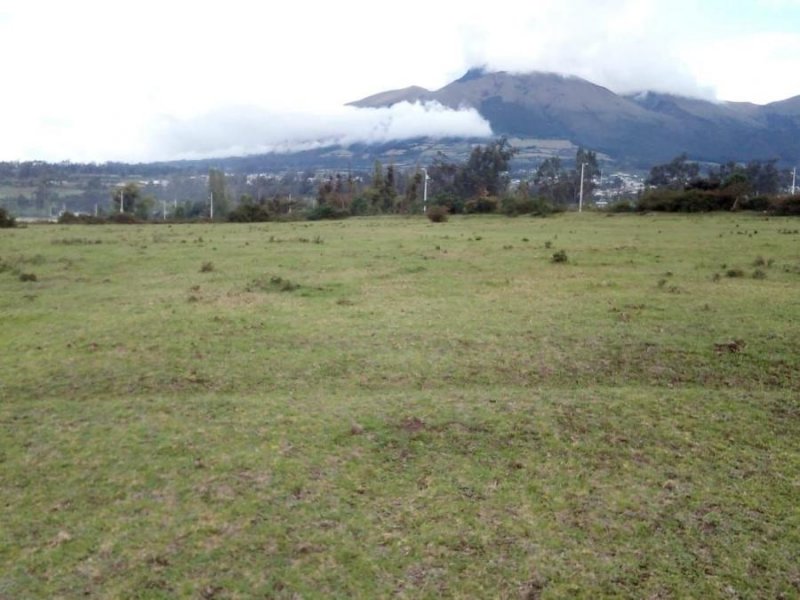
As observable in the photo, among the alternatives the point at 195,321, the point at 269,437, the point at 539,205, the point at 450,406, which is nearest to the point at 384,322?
the point at 195,321

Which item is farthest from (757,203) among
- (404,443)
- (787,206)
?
(404,443)

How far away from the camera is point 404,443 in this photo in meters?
7.58

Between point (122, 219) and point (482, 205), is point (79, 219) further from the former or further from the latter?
point (482, 205)

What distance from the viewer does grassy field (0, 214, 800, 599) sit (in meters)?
5.32

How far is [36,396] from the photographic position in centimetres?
945

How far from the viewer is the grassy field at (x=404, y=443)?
5320mm

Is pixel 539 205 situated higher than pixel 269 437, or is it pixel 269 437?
pixel 539 205

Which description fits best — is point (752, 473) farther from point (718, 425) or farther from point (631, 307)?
point (631, 307)

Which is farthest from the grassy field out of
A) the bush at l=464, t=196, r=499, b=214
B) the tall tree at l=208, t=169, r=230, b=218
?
the tall tree at l=208, t=169, r=230, b=218

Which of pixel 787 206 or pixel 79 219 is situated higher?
pixel 787 206

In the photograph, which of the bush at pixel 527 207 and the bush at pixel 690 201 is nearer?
the bush at pixel 690 201

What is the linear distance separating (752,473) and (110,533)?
251 inches

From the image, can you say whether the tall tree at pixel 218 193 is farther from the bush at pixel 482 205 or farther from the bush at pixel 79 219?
the bush at pixel 482 205

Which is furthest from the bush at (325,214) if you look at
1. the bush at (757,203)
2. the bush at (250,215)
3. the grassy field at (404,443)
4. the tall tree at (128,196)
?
the grassy field at (404,443)
